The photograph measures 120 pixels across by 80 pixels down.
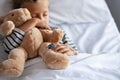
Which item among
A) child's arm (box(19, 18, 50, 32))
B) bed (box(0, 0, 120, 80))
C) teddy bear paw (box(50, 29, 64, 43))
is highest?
child's arm (box(19, 18, 50, 32))

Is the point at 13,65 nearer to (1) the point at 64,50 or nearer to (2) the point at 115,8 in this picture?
(1) the point at 64,50

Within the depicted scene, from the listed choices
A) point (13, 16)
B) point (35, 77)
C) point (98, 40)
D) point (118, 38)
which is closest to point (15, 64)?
point (35, 77)

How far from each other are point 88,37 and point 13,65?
0.59 m

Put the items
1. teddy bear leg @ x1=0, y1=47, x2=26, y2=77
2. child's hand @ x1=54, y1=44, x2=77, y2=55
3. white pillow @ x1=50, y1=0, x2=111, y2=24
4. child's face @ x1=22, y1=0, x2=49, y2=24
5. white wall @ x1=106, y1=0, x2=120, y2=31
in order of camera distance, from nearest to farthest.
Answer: teddy bear leg @ x1=0, y1=47, x2=26, y2=77, child's hand @ x1=54, y1=44, x2=77, y2=55, child's face @ x1=22, y1=0, x2=49, y2=24, white pillow @ x1=50, y1=0, x2=111, y2=24, white wall @ x1=106, y1=0, x2=120, y2=31

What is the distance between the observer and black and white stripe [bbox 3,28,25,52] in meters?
1.05

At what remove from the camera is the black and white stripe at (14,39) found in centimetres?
105

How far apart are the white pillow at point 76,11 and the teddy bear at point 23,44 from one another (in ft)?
0.94

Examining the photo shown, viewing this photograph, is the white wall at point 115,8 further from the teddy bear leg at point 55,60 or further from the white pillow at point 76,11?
the teddy bear leg at point 55,60

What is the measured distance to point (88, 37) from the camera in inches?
55.2

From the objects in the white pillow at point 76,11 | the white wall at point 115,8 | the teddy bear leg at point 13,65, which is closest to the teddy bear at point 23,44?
the teddy bear leg at point 13,65

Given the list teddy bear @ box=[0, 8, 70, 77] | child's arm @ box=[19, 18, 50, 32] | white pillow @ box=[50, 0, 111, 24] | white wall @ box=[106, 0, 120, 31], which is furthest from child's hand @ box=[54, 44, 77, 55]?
white wall @ box=[106, 0, 120, 31]

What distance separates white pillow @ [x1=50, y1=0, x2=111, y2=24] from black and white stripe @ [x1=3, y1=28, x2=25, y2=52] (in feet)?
1.11

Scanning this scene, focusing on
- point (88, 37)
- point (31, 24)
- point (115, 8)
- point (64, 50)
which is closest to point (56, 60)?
point (64, 50)

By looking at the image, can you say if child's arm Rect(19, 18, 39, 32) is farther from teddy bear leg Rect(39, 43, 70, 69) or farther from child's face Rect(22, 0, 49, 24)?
teddy bear leg Rect(39, 43, 70, 69)
